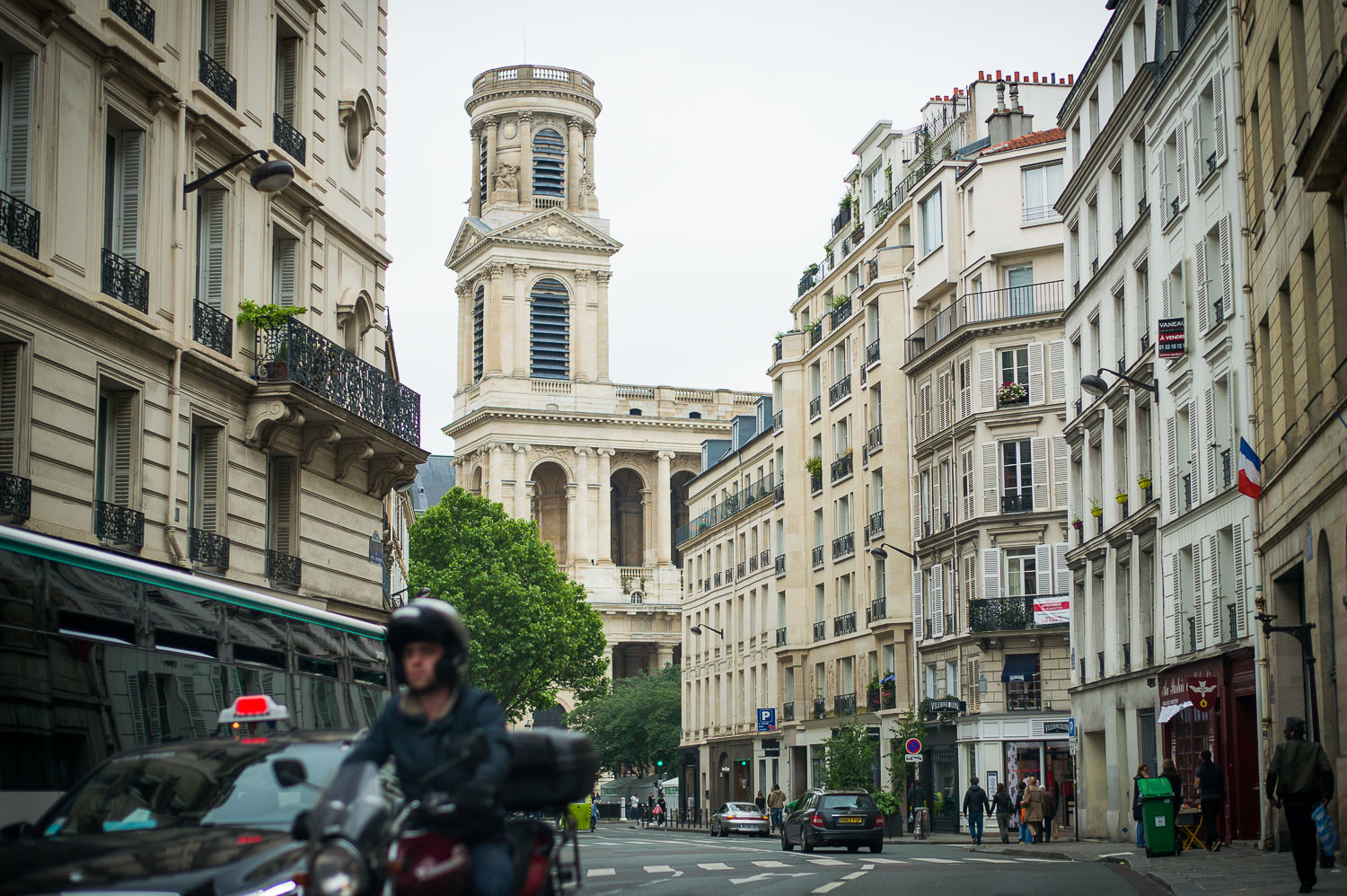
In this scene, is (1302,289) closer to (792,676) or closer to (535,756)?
(535,756)

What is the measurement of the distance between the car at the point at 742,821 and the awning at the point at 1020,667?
43.7 feet

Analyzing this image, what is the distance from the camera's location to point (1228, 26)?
30281 millimetres

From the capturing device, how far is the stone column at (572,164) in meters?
106

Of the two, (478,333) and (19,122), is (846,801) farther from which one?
(478,333)

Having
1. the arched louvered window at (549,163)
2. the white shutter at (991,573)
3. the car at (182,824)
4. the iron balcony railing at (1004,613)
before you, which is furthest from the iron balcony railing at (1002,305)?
the arched louvered window at (549,163)

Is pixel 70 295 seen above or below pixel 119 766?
above

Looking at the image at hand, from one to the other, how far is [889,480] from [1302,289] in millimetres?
36563

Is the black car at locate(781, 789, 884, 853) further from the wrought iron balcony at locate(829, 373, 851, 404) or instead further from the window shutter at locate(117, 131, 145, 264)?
the wrought iron balcony at locate(829, 373, 851, 404)

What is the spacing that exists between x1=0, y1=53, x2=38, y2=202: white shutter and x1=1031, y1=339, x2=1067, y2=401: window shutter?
116 ft

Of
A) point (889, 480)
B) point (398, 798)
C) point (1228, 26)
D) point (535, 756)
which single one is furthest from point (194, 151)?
point (889, 480)

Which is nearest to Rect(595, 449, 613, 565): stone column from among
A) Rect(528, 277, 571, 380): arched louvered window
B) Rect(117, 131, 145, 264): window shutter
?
Rect(528, 277, 571, 380): arched louvered window

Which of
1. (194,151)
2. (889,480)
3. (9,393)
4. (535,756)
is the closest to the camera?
(535,756)

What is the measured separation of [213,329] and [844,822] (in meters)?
17.3

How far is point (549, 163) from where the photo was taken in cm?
10581
